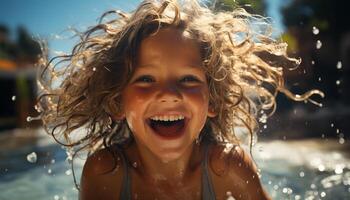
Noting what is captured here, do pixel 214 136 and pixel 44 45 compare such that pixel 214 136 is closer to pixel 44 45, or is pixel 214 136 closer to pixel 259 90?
pixel 259 90

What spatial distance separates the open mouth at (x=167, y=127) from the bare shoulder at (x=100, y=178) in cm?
38

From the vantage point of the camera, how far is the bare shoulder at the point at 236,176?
2.65 meters

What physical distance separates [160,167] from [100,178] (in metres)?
0.31

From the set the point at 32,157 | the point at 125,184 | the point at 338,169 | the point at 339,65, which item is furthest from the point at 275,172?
the point at 339,65

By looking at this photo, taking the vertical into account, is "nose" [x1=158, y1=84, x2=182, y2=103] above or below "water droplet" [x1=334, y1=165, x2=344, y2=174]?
above

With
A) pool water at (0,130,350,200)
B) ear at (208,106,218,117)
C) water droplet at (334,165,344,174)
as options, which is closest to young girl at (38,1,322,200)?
ear at (208,106,218,117)

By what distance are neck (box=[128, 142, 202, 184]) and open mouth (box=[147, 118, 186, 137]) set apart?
0.86ft

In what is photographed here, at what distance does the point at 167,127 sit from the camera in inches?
93.2

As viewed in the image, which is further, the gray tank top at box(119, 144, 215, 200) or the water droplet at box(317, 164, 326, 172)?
the water droplet at box(317, 164, 326, 172)

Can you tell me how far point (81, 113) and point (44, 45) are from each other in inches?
22.5

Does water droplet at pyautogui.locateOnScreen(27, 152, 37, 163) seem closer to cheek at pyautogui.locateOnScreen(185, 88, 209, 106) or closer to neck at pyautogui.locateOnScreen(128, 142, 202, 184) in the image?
neck at pyautogui.locateOnScreen(128, 142, 202, 184)

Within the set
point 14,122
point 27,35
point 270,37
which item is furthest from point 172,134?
point 27,35

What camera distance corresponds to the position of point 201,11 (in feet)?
9.10

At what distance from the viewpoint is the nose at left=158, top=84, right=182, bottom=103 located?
2.25 metres
